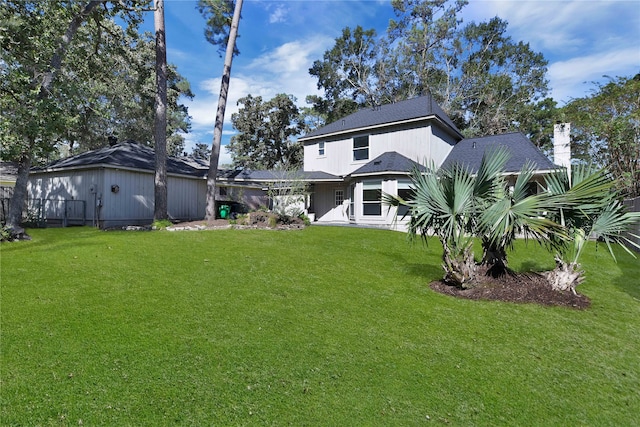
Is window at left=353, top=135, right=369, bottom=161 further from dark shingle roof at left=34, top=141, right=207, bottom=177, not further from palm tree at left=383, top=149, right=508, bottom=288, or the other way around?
palm tree at left=383, top=149, right=508, bottom=288

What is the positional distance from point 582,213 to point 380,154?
12.4 metres

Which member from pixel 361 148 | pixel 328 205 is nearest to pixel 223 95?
pixel 361 148

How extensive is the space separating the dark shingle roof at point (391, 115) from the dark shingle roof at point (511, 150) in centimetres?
143

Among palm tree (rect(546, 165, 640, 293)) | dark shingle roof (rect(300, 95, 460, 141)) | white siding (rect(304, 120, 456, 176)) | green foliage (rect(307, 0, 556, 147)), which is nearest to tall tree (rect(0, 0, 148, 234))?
white siding (rect(304, 120, 456, 176))

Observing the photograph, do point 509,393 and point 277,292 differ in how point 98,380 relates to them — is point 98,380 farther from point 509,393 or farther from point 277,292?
point 509,393

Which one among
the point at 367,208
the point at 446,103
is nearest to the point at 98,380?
the point at 367,208

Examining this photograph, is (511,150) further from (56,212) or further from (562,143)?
(56,212)

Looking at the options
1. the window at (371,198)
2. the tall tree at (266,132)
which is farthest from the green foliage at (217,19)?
the tall tree at (266,132)

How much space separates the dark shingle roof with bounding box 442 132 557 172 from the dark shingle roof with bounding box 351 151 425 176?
196 cm

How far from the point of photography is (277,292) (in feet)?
17.9

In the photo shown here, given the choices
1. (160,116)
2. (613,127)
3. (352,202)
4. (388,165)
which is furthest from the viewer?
(352,202)

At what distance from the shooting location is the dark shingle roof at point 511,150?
1428 centimetres

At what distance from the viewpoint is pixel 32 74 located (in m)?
11.3

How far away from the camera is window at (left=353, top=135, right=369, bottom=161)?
18.0 m
